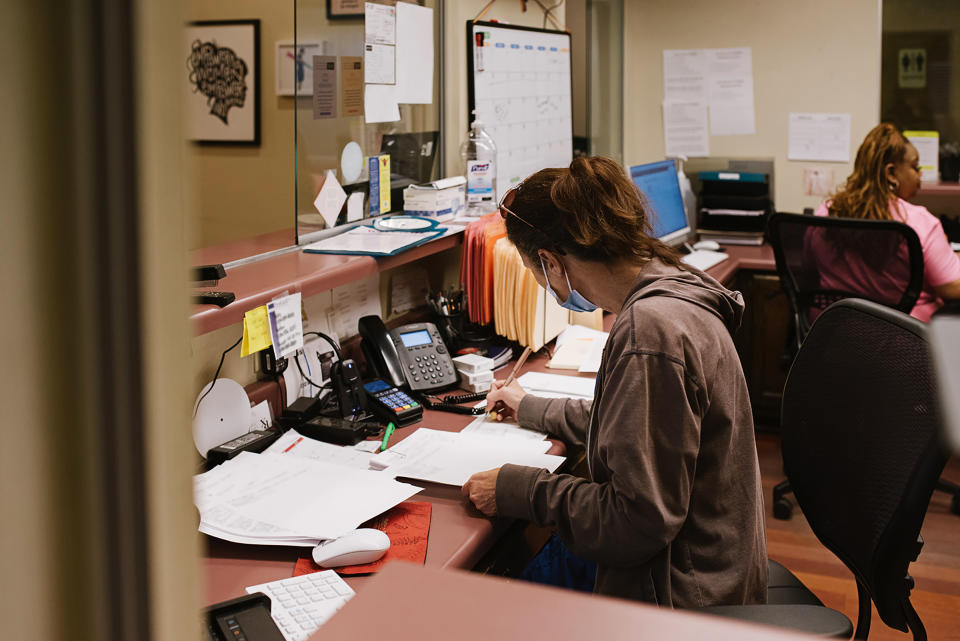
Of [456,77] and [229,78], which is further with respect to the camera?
[229,78]

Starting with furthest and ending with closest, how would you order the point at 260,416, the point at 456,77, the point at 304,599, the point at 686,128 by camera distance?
the point at 686,128 → the point at 456,77 → the point at 260,416 → the point at 304,599

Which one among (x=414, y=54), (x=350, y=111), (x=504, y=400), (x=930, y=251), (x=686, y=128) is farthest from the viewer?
(x=686, y=128)

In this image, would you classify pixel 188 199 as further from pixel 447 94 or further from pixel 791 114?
pixel 791 114

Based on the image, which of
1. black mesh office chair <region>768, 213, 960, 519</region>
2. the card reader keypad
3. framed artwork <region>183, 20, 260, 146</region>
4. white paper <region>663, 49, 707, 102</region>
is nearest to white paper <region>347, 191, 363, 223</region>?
the card reader keypad

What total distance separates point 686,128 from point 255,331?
3.30 m

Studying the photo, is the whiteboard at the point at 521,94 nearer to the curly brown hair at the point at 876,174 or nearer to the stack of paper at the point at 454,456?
the curly brown hair at the point at 876,174

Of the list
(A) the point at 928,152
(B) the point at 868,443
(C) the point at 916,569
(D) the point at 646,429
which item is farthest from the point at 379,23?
(A) the point at 928,152

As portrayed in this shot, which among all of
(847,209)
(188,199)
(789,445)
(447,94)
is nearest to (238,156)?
(447,94)

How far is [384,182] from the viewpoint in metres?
2.49

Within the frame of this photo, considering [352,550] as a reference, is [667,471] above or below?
above

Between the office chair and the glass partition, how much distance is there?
1228 millimetres

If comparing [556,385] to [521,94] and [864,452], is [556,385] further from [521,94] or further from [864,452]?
[521,94]

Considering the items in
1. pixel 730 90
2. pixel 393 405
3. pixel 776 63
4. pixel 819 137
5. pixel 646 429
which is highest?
pixel 776 63

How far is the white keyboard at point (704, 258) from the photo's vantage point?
3.64 m
